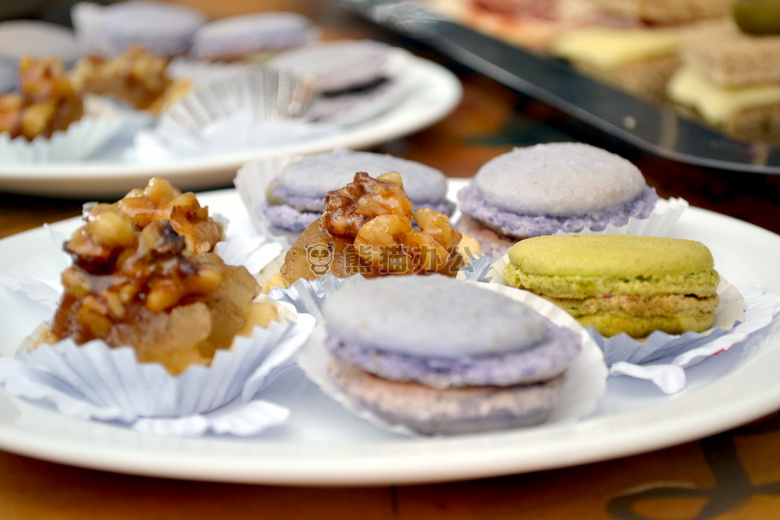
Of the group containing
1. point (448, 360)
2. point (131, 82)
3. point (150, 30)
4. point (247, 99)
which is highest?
point (448, 360)

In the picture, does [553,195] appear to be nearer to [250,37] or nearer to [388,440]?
[388,440]

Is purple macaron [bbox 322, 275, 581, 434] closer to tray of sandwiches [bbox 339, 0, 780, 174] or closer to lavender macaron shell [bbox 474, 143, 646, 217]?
lavender macaron shell [bbox 474, 143, 646, 217]

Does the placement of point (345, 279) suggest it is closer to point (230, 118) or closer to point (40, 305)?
point (40, 305)

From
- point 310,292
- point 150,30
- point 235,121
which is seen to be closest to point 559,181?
point 310,292

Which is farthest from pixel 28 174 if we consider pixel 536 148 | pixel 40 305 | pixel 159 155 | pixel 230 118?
pixel 536 148

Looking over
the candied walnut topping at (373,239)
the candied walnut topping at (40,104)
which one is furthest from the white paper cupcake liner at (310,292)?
the candied walnut topping at (40,104)

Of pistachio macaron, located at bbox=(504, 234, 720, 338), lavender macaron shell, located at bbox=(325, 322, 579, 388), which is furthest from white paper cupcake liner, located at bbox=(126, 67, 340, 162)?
lavender macaron shell, located at bbox=(325, 322, 579, 388)

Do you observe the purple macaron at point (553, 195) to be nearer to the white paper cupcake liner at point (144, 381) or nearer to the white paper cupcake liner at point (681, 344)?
the white paper cupcake liner at point (681, 344)
